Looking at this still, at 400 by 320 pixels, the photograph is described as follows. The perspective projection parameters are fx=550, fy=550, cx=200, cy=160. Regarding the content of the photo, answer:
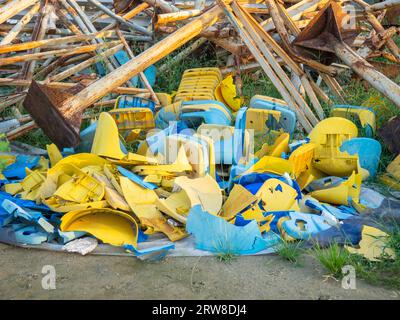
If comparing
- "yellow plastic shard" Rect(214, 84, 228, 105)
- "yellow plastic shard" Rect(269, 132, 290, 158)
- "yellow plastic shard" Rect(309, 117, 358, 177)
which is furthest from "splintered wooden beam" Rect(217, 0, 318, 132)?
"yellow plastic shard" Rect(214, 84, 228, 105)

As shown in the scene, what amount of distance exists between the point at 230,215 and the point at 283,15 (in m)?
2.87

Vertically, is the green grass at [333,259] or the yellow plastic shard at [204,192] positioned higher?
the yellow plastic shard at [204,192]

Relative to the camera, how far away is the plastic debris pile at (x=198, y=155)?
321 cm

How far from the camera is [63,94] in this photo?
4.11 metres

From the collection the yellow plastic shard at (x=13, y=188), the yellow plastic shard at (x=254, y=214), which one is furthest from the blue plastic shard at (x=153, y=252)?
the yellow plastic shard at (x=13, y=188)

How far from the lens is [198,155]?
12.1ft

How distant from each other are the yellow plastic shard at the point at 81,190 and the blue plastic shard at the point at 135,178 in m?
0.20

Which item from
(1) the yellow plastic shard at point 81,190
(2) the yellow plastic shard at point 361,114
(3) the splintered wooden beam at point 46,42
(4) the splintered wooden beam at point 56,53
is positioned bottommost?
(1) the yellow plastic shard at point 81,190

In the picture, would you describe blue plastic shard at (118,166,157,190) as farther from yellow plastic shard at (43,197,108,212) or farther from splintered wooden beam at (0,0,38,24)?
splintered wooden beam at (0,0,38,24)

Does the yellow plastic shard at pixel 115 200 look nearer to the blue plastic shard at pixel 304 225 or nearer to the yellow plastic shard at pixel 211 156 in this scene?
the yellow plastic shard at pixel 211 156

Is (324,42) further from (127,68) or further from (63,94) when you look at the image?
(63,94)

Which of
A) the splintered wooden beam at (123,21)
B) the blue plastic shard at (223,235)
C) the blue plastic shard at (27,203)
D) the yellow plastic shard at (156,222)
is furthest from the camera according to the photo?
the splintered wooden beam at (123,21)

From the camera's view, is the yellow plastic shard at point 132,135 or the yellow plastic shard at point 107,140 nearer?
the yellow plastic shard at point 107,140

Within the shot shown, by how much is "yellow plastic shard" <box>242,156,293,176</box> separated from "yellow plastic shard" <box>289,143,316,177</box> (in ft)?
0.21
